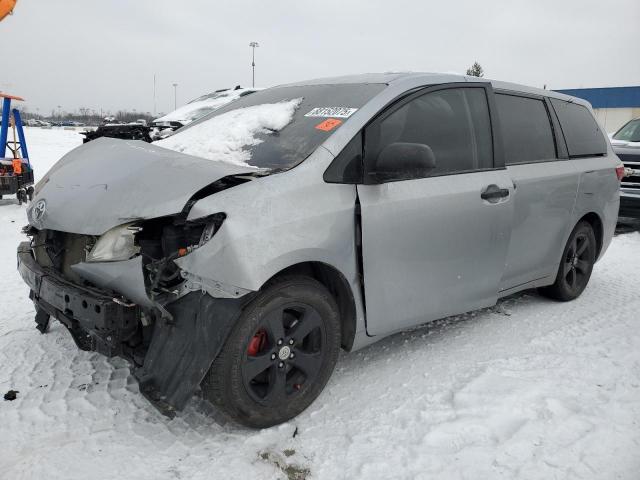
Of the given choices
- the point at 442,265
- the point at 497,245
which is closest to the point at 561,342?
the point at 497,245

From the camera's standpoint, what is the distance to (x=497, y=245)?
3424 mm

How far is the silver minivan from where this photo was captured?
2297 millimetres

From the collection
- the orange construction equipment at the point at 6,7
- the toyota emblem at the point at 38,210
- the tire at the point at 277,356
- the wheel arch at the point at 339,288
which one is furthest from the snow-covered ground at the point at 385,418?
the orange construction equipment at the point at 6,7

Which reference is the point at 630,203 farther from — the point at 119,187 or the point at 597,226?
the point at 119,187

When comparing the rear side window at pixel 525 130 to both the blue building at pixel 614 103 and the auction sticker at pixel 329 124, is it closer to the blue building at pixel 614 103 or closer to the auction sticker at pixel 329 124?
the auction sticker at pixel 329 124

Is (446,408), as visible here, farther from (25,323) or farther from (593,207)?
(25,323)

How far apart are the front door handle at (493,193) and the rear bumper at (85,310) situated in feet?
7.16

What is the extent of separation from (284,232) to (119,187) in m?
0.85

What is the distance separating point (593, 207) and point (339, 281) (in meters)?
2.93

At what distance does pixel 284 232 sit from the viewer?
2.40 m

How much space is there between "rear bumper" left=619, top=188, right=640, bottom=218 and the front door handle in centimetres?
566

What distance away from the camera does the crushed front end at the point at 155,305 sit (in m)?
2.26

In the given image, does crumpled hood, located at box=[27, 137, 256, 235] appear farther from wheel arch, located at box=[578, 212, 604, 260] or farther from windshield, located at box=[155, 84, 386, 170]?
wheel arch, located at box=[578, 212, 604, 260]

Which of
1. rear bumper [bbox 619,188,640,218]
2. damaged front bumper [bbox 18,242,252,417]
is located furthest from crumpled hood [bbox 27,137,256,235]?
rear bumper [bbox 619,188,640,218]
